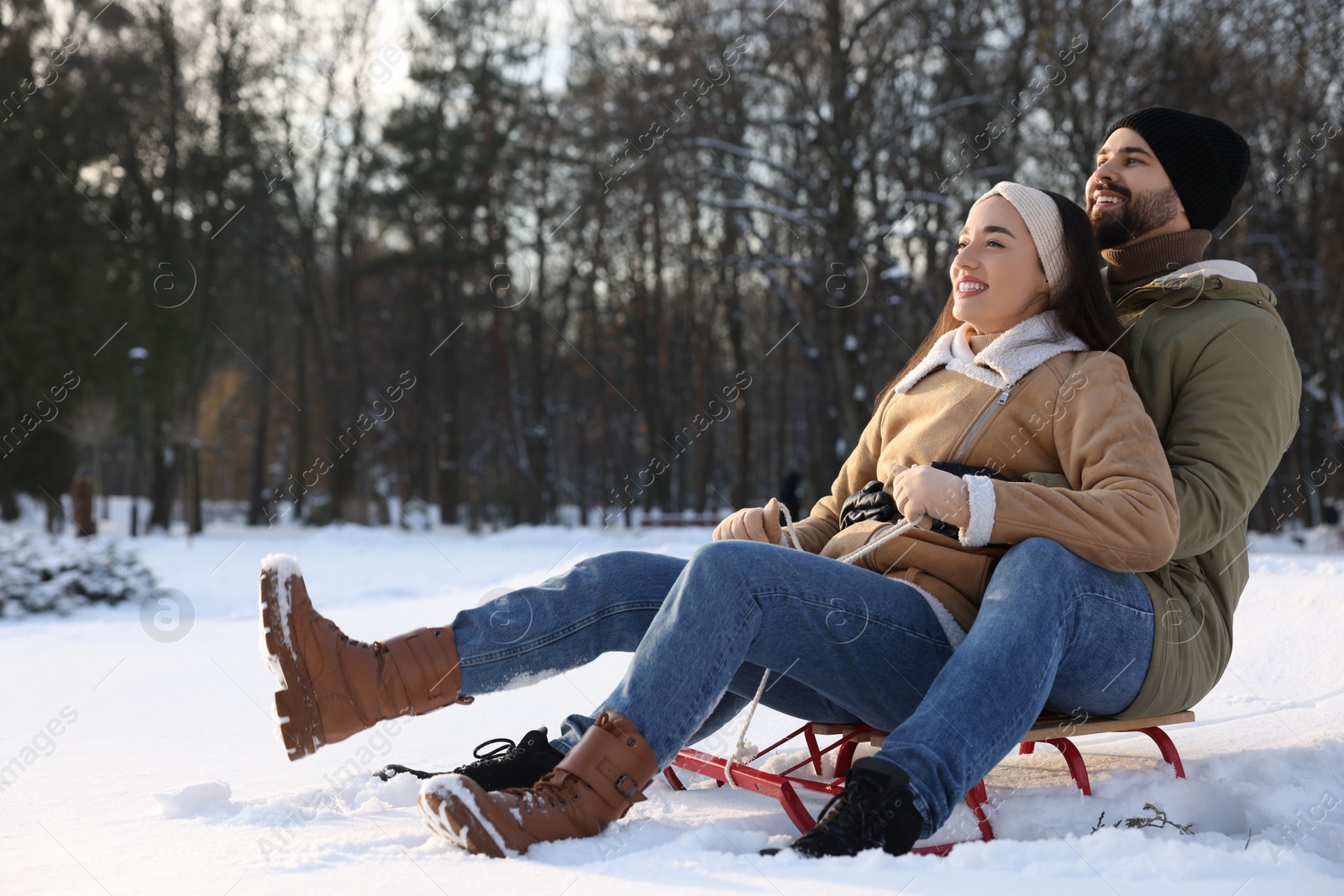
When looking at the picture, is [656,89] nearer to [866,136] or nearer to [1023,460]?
[866,136]

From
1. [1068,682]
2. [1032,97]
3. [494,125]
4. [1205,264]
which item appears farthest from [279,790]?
[494,125]

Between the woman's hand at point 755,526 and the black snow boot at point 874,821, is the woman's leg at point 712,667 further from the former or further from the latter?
the woman's hand at point 755,526

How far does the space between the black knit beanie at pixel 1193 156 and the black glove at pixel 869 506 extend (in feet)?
3.80

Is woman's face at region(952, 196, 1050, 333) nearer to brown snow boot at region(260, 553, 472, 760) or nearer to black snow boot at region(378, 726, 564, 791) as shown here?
black snow boot at region(378, 726, 564, 791)

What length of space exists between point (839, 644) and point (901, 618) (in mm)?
163

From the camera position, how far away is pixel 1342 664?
3881mm

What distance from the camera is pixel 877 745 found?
106 inches

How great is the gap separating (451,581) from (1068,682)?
1007 centimetres

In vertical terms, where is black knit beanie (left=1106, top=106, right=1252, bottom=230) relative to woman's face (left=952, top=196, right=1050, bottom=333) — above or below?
above

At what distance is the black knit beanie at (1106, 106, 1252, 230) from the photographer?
3066 millimetres

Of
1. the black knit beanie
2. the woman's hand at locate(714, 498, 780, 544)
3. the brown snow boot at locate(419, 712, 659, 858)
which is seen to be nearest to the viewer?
the brown snow boot at locate(419, 712, 659, 858)

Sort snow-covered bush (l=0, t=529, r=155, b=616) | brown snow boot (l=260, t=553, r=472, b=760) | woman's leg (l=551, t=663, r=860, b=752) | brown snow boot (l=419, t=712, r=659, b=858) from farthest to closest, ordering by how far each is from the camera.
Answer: snow-covered bush (l=0, t=529, r=155, b=616), woman's leg (l=551, t=663, r=860, b=752), brown snow boot (l=260, t=553, r=472, b=760), brown snow boot (l=419, t=712, r=659, b=858)

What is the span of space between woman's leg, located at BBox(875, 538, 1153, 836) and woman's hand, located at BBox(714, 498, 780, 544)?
0.69 meters

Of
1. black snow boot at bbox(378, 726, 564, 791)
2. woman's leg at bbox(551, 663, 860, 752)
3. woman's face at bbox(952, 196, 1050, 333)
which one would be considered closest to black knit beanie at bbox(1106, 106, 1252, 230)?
woman's face at bbox(952, 196, 1050, 333)
